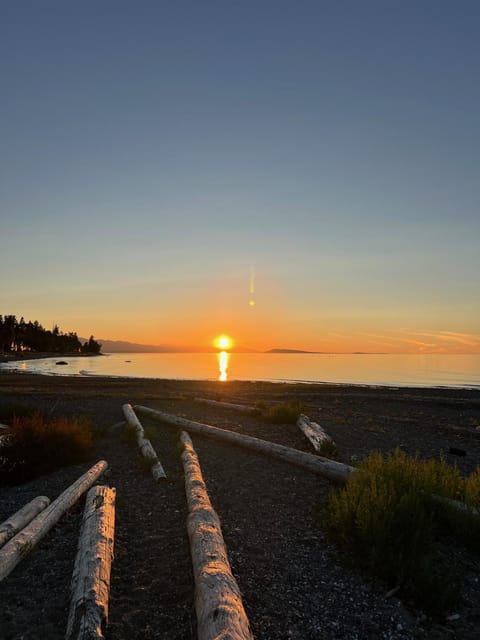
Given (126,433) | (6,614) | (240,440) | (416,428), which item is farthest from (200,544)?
→ (416,428)

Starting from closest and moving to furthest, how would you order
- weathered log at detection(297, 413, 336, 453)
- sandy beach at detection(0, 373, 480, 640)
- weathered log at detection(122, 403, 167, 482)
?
sandy beach at detection(0, 373, 480, 640) < weathered log at detection(122, 403, 167, 482) < weathered log at detection(297, 413, 336, 453)

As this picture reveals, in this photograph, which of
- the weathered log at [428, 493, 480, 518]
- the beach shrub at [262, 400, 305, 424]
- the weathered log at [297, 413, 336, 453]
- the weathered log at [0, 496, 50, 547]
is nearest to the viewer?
the weathered log at [0, 496, 50, 547]

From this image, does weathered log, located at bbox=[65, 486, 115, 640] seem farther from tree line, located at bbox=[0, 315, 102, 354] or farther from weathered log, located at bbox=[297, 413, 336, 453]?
tree line, located at bbox=[0, 315, 102, 354]

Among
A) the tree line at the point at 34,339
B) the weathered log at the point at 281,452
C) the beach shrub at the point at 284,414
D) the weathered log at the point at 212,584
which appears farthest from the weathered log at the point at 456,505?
the tree line at the point at 34,339

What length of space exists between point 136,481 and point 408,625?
680 centimetres

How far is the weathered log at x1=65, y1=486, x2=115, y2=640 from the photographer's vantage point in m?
4.13

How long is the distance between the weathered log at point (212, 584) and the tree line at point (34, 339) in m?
142

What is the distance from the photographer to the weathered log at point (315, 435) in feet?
41.0

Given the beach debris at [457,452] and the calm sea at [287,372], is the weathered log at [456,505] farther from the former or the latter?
the calm sea at [287,372]

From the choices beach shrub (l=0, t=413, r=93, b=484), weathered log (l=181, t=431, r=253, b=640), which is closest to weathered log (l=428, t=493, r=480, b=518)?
weathered log (l=181, t=431, r=253, b=640)

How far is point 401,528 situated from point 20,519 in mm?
6024

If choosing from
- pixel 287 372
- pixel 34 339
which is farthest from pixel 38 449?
pixel 34 339

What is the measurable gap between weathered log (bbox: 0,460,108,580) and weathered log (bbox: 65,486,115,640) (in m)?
0.56

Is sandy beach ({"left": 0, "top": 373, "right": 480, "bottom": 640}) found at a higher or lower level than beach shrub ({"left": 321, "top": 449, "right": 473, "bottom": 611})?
lower
